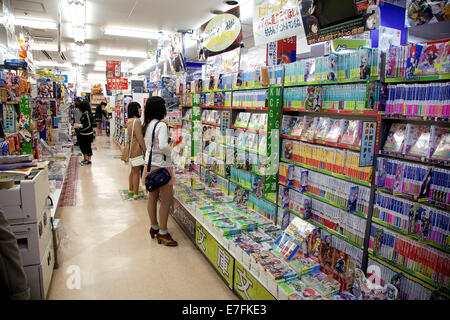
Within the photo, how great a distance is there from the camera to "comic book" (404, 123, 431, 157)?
222 cm

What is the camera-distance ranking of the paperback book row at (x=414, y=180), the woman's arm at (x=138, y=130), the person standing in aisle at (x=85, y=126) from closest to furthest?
the paperback book row at (x=414, y=180) < the woman's arm at (x=138, y=130) < the person standing in aisle at (x=85, y=126)

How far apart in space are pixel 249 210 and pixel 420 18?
111 inches

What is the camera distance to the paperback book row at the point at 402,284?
2.27m

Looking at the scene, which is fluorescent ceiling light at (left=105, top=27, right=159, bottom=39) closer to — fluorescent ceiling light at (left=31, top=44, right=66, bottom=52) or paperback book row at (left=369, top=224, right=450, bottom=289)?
fluorescent ceiling light at (left=31, top=44, right=66, bottom=52)

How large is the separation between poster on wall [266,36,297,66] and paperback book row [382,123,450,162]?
1577 mm

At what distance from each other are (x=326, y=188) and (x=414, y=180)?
0.88 meters

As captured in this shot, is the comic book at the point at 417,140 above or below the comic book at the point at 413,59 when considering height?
below

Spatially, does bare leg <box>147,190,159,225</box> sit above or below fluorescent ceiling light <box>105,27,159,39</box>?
below

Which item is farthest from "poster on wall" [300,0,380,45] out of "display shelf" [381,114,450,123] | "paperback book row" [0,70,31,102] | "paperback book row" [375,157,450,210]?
"paperback book row" [0,70,31,102]

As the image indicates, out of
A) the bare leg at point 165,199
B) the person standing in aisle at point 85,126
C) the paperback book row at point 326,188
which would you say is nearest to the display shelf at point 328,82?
the paperback book row at point 326,188

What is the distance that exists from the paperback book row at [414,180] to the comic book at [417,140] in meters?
0.09

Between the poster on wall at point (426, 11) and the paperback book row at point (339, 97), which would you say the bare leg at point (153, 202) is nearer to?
the paperback book row at point (339, 97)

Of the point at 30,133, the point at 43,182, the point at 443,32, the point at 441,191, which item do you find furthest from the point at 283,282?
the point at 443,32

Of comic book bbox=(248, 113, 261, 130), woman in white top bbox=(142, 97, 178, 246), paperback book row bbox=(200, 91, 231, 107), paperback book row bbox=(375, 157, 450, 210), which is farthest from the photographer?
paperback book row bbox=(200, 91, 231, 107)
